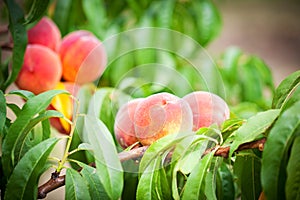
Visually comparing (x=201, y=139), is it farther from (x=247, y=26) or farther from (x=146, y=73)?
(x=247, y=26)

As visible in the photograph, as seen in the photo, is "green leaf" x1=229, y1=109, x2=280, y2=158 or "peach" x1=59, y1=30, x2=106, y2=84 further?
"peach" x1=59, y1=30, x2=106, y2=84

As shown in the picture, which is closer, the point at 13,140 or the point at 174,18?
the point at 13,140

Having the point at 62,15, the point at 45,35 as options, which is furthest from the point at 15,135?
the point at 62,15

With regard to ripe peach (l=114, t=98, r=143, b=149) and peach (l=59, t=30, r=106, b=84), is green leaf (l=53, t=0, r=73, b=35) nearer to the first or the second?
peach (l=59, t=30, r=106, b=84)

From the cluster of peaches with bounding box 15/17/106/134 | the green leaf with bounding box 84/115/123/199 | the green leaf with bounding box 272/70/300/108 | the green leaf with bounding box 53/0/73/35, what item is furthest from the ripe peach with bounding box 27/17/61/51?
the green leaf with bounding box 272/70/300/108

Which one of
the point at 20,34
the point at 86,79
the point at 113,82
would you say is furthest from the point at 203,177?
the point at 113,82

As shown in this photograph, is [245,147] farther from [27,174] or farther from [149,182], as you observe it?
[27,174]

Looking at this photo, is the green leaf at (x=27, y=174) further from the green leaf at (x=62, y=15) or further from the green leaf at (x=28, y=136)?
the green leaf at (x=62, y=15)
